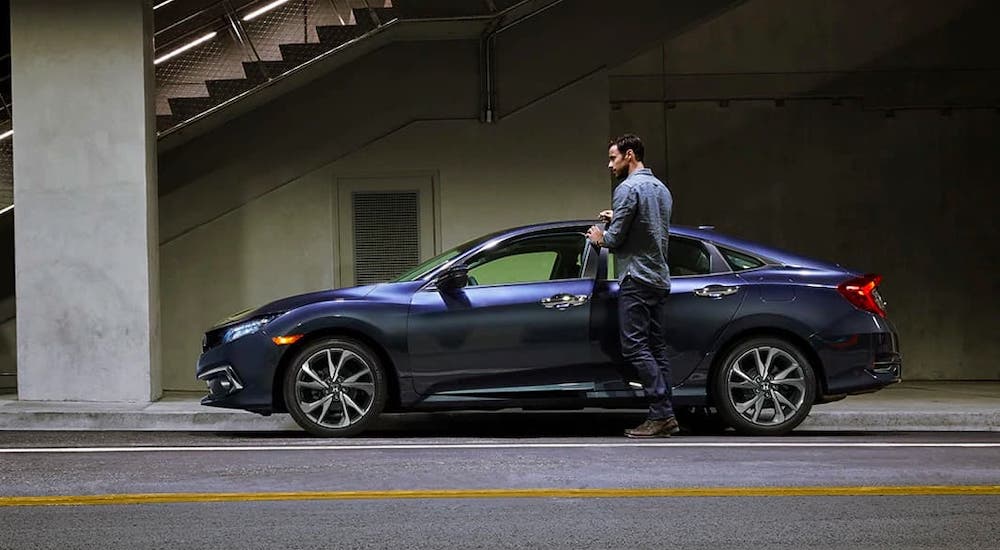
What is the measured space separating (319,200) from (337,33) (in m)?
2.41

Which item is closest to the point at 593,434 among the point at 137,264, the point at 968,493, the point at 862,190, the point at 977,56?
the point at 968,493

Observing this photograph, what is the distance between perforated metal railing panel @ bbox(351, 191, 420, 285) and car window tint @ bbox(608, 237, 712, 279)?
5465 millimetres

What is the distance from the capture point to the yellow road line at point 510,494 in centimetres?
653

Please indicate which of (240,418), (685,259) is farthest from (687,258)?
(240,418)

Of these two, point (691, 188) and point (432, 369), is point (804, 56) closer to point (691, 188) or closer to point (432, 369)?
point (691, 188)

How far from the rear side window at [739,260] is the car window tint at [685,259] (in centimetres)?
13

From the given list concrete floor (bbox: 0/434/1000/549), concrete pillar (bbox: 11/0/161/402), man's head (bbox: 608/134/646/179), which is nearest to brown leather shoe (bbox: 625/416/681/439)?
concrete floor (bbox: 0/434/1000/549)

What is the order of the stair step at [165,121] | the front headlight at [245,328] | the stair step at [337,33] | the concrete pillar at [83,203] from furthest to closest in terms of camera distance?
the stair step at [165,121] → the stair step at [337,33] → the concrete pillar at [83,203] → the front headlight at [245,328]

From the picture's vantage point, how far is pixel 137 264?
1201 cm

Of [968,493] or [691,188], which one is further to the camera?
[691,188]

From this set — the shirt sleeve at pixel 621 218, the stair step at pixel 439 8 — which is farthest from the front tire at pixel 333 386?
the stair step at pixel 439 8

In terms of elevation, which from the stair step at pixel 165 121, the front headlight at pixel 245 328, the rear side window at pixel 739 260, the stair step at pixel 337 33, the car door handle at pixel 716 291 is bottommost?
the front headlight at pixel 245 328

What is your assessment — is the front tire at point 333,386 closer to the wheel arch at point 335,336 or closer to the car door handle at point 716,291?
the wheel arch at point 335,336

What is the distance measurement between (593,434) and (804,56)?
8563 millimetres
